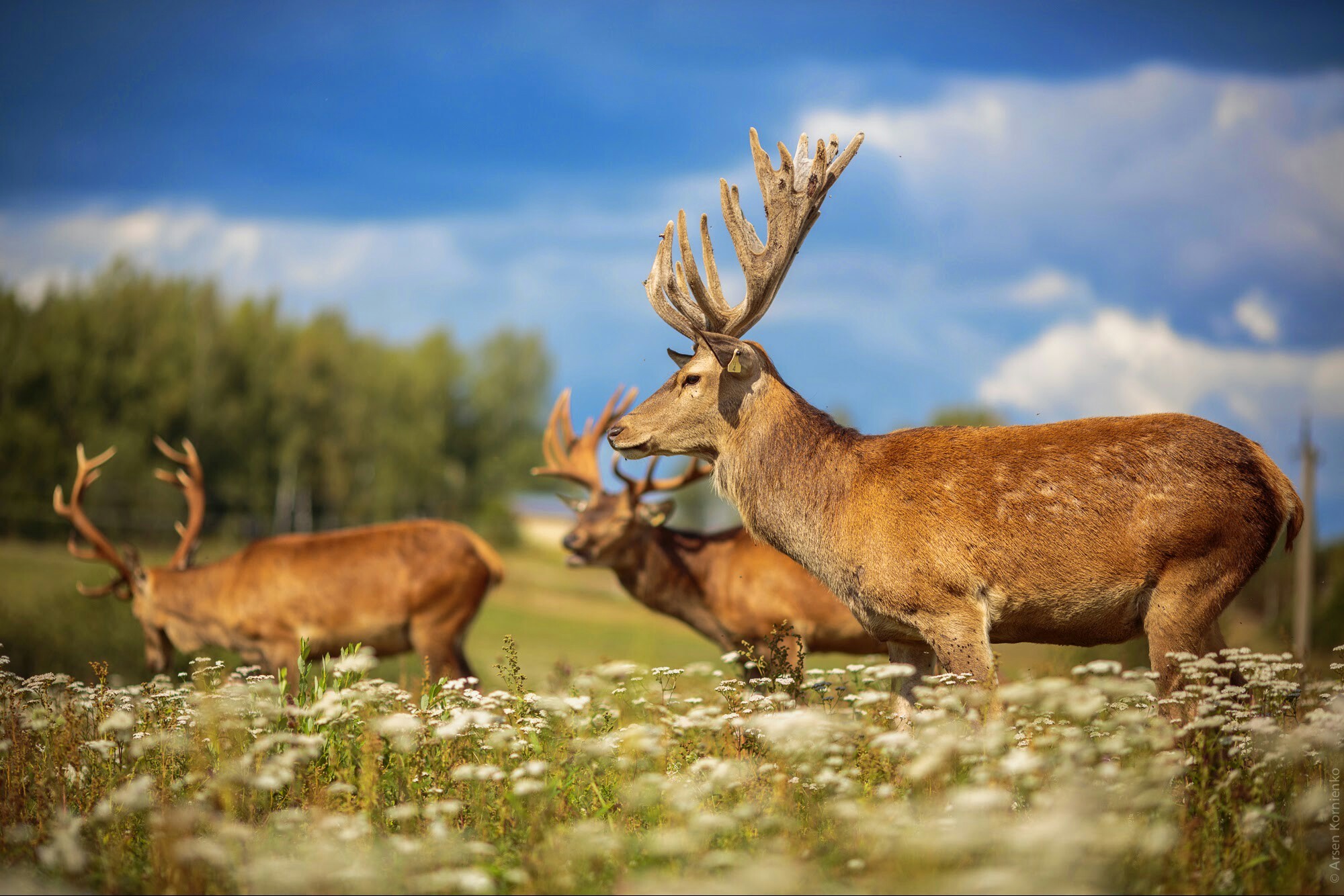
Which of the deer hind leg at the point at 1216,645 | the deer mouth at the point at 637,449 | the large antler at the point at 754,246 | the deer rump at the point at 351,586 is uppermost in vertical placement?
the large antler at the point at 754,246

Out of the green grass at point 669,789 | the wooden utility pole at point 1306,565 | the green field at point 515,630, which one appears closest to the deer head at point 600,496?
the green field at point 515,630

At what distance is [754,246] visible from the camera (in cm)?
633

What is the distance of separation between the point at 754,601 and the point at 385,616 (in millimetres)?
3574

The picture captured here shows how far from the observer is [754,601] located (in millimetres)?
9648

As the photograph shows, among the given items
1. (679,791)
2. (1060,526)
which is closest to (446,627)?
(1060,526)

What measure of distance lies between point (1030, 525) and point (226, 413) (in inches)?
1710

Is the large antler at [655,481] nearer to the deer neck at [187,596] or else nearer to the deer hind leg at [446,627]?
the deer hind leg at [446,627]

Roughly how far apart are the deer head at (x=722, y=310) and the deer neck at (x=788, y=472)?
0.10 m


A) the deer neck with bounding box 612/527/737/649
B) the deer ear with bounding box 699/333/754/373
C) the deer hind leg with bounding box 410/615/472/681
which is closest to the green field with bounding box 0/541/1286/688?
the deer hind leg with bounding box 410/615/472/681

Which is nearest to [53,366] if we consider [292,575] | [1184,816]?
[292,575]

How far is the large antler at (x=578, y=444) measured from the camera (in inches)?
471

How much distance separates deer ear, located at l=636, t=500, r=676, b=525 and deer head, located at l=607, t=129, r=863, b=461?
175 inches

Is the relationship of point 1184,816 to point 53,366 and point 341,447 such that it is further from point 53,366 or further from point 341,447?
point 341,447

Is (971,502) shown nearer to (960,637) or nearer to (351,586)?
(960,637)
